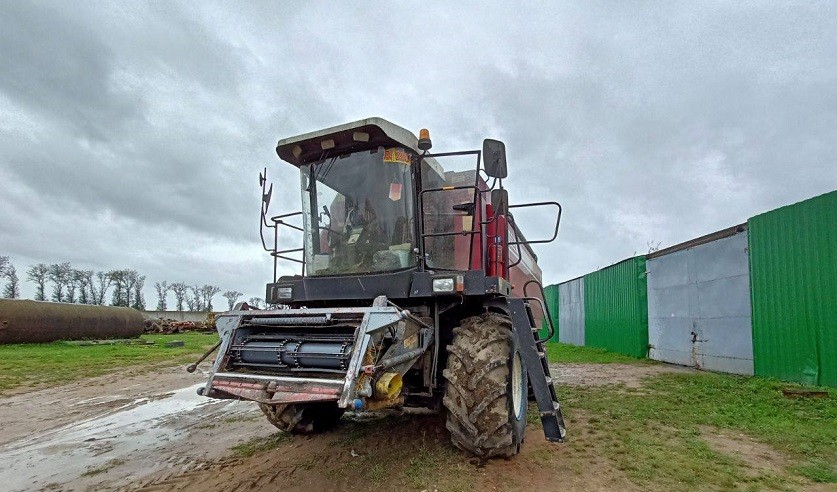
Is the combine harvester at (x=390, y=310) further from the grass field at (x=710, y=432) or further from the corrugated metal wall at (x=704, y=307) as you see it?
the corrugated metal wall at (x=704, y=307)

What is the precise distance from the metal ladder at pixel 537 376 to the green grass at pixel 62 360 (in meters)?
9.51

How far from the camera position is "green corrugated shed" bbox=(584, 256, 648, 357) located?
1345 centimetres

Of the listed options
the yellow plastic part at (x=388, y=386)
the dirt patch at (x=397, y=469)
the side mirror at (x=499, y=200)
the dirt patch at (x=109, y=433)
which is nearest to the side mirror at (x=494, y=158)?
the side mirror at (x=499, y=200)

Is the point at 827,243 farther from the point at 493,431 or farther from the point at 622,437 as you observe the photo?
the point at 493,431

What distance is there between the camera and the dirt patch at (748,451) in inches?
155

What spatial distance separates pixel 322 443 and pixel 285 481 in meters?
1.02

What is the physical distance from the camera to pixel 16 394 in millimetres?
8539

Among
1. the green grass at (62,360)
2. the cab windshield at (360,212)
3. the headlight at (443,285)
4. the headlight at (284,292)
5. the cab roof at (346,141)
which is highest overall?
the cab roof at (346,141)

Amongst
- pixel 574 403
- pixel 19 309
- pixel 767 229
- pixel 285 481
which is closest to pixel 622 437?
pixel 574 403

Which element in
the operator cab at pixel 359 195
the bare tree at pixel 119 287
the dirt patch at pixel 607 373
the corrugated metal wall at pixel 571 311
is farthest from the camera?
the bare tree at pixel 119 287

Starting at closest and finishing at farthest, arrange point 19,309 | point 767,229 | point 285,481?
point 285,481 < point 767,229 < point 19,309

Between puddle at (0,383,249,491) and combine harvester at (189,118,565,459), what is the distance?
1616 millimetres

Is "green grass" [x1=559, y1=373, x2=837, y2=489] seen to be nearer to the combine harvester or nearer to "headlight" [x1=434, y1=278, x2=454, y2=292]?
the combine harvester

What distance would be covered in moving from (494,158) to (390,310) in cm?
175
